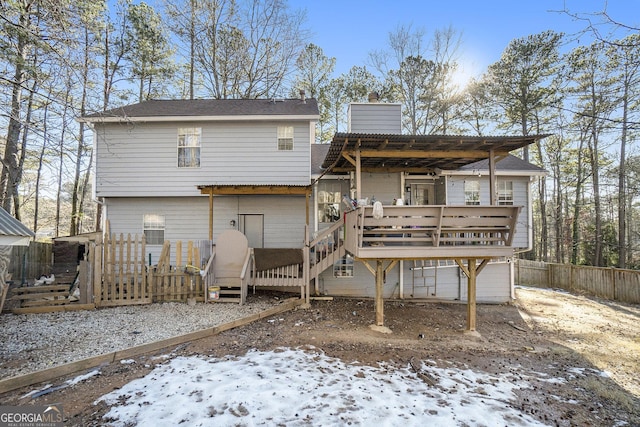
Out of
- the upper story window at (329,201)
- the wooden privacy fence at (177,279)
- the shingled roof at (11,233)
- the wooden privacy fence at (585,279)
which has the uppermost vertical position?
the upper story window at (329,201)

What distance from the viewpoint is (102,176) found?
377 inches

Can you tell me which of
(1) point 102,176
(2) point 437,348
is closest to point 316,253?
(2) point 437,348

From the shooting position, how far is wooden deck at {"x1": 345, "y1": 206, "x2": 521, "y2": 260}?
20.3ft

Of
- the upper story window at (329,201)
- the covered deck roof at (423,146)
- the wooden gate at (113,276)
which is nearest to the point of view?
the covered deck roof at (423,146)

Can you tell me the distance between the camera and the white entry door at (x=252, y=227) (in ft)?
32.5

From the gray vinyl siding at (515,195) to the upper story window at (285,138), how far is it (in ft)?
17.3

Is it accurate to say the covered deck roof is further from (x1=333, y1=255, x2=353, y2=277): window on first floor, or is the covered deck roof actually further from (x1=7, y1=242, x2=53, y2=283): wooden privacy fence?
(x1=7, y1=242, x2=53, y2=283): wooden privacy fence

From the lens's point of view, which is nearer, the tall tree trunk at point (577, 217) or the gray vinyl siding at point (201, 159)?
the gray vinyl siding at point (201, 159)

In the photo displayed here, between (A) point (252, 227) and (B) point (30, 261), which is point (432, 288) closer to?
(A) point (252, 227)

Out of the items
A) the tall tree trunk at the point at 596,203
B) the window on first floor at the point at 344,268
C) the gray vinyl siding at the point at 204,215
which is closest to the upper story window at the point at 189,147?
the gray vinyl siding at the point at 204,215

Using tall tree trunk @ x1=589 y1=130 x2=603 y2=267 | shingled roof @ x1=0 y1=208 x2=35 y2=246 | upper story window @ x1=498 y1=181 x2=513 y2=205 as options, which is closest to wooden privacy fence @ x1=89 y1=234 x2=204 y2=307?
shingled roof @ x1=0 y1=208 x2=35 y2=246

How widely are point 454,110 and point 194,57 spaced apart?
14810 mm

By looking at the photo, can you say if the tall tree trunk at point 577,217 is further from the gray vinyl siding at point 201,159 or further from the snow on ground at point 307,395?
the snow on ground at point 307,395

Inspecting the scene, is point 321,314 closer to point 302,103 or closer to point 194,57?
point 302,103
